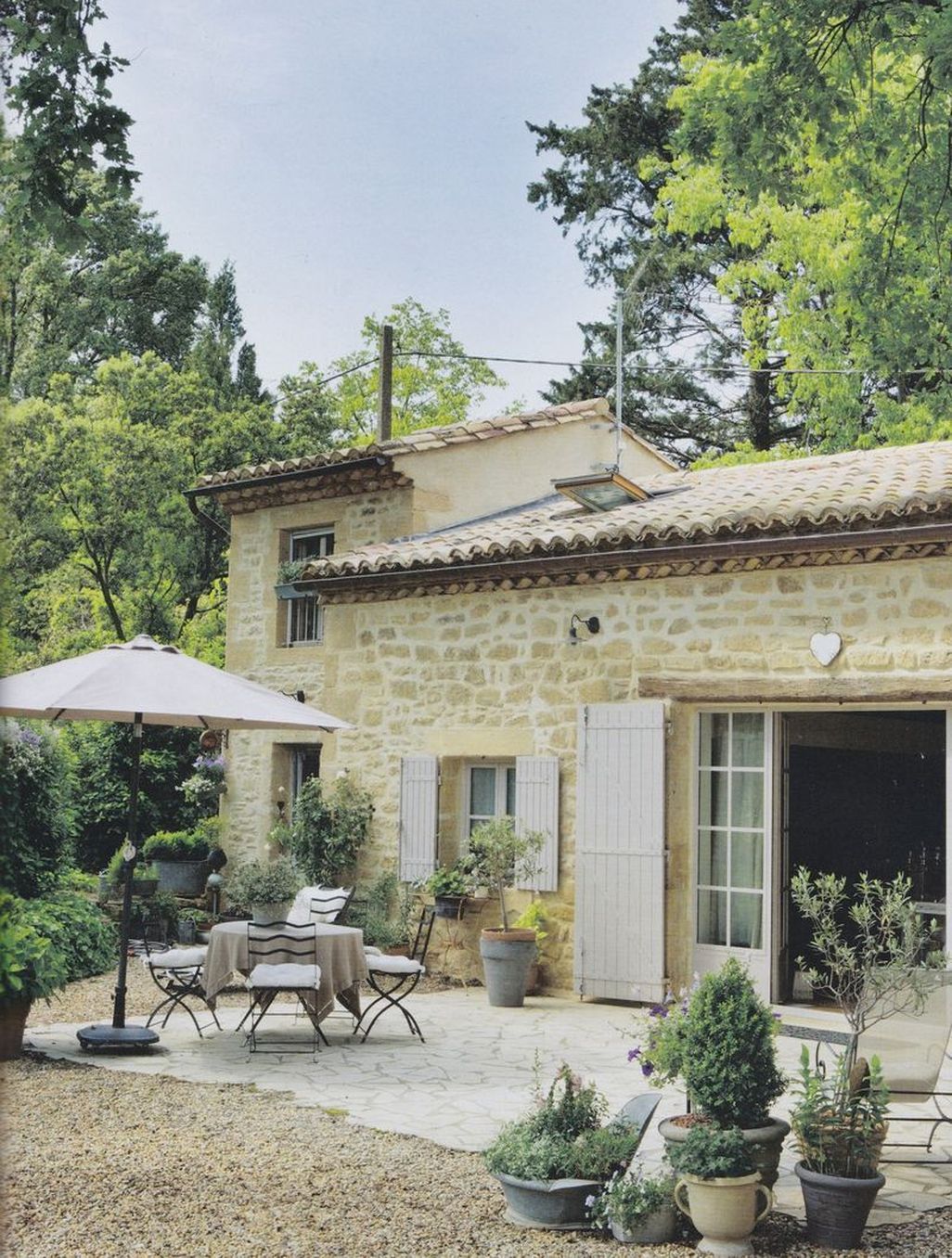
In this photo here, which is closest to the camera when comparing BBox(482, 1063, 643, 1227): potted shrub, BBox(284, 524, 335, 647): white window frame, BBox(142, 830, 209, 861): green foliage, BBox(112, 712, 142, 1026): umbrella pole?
BBox(482, 1063, 643, 1227): potted shrub

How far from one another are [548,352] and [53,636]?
9302 millimetres

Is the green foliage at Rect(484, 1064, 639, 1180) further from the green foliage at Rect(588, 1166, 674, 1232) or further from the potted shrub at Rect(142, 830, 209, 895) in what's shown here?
the potted shrub at Rect(142, 830, 209, 895)

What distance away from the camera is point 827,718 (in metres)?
11.1

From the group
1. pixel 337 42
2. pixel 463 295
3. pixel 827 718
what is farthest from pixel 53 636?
pixel 337 42

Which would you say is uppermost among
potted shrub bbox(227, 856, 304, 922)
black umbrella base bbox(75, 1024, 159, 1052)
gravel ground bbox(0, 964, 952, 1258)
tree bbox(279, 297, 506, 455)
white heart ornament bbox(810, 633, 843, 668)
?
tree bbox(279, 297, 506, 455)

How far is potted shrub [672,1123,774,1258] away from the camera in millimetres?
4266

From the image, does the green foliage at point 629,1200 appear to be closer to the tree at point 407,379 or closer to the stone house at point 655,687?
the stone house at point 655,687

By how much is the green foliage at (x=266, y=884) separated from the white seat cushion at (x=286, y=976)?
346 centimetres

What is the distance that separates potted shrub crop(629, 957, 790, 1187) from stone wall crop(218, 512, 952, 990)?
3951mm

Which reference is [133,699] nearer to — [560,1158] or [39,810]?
[39,810]

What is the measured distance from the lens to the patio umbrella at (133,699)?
6980 mm

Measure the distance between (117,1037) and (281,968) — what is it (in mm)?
935

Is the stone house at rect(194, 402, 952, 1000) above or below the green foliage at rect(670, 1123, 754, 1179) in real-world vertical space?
above

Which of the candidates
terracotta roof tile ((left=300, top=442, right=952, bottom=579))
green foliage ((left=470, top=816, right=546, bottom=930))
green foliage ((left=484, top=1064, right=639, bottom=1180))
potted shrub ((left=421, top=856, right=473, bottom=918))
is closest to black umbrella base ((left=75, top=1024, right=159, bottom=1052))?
green foliage ((left=470, top=816, right=546, bottom=930))
